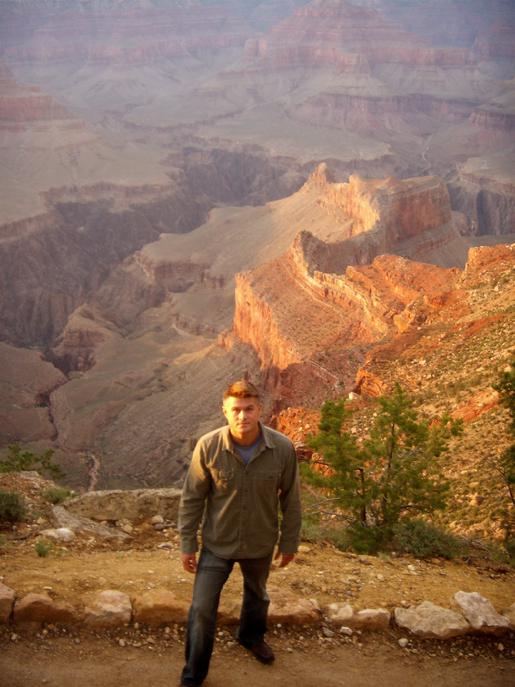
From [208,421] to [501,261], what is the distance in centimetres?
1668

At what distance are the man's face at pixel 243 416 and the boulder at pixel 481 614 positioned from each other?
131 inches

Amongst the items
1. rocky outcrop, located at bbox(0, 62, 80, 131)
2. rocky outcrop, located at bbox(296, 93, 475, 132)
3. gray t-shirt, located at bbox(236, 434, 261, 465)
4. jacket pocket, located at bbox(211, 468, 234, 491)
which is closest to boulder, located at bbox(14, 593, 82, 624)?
jacket pocket, located at bbox(211, 468, 234, 491)

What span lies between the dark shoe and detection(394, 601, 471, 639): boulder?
1529mm

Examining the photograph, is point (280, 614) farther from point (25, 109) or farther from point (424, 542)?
point (25, 109)

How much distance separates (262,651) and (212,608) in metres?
0.84

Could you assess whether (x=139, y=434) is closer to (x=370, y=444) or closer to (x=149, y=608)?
(x=370, y=444)

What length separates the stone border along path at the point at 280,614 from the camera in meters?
8.27

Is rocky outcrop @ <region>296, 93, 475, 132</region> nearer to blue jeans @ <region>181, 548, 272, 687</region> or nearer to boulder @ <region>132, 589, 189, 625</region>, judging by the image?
boulder @ <region>132, 589, 189, 625</region>

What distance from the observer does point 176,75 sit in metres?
193

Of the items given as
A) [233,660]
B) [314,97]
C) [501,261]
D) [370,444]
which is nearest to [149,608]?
[233,660]

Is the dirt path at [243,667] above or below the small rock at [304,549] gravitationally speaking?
below

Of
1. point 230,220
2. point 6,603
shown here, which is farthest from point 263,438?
point 230,220

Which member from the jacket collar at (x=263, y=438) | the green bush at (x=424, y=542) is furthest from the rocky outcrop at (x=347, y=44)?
the jacket collar at (x=263, y=438)

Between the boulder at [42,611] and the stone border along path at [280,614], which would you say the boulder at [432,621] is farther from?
the boulder at [42,611]
